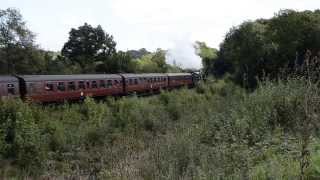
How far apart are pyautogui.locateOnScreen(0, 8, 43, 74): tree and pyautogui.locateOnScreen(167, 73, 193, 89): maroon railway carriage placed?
14.3m

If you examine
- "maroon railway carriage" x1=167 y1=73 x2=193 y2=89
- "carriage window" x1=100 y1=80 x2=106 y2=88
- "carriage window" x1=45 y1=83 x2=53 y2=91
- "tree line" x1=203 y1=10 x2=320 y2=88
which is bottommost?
"maroon railway carriage" x1=167 y1=73 x2=193 y2=89

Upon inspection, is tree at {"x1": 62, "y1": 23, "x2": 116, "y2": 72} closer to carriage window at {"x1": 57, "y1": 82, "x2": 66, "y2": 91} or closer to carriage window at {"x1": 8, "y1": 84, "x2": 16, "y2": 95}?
carriage window at {"x1": 57, "y1": 82, "x2": 66, "y2": 91}

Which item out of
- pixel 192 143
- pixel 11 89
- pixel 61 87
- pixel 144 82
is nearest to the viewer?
pixel 192 143

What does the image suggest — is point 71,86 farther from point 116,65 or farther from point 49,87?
point 116,65

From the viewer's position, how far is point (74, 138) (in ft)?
72.7

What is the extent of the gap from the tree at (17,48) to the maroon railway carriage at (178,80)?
46.8 ft

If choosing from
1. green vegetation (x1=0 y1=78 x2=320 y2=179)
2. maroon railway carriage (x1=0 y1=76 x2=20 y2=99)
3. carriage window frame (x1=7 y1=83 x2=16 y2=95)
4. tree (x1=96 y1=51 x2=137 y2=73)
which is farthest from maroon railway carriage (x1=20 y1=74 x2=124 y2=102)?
tree (x1=96 y1=51 x2=137 y2=73)

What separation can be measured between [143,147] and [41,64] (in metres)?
45.0

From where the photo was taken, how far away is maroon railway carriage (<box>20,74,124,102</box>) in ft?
96.1

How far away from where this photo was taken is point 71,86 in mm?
32781

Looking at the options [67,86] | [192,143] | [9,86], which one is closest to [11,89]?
[9,86]

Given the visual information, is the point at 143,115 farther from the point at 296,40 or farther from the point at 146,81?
the point at 146,81

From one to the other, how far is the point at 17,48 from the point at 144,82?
58.9ft

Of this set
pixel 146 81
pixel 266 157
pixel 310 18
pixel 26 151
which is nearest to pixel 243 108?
pixel 266 157
